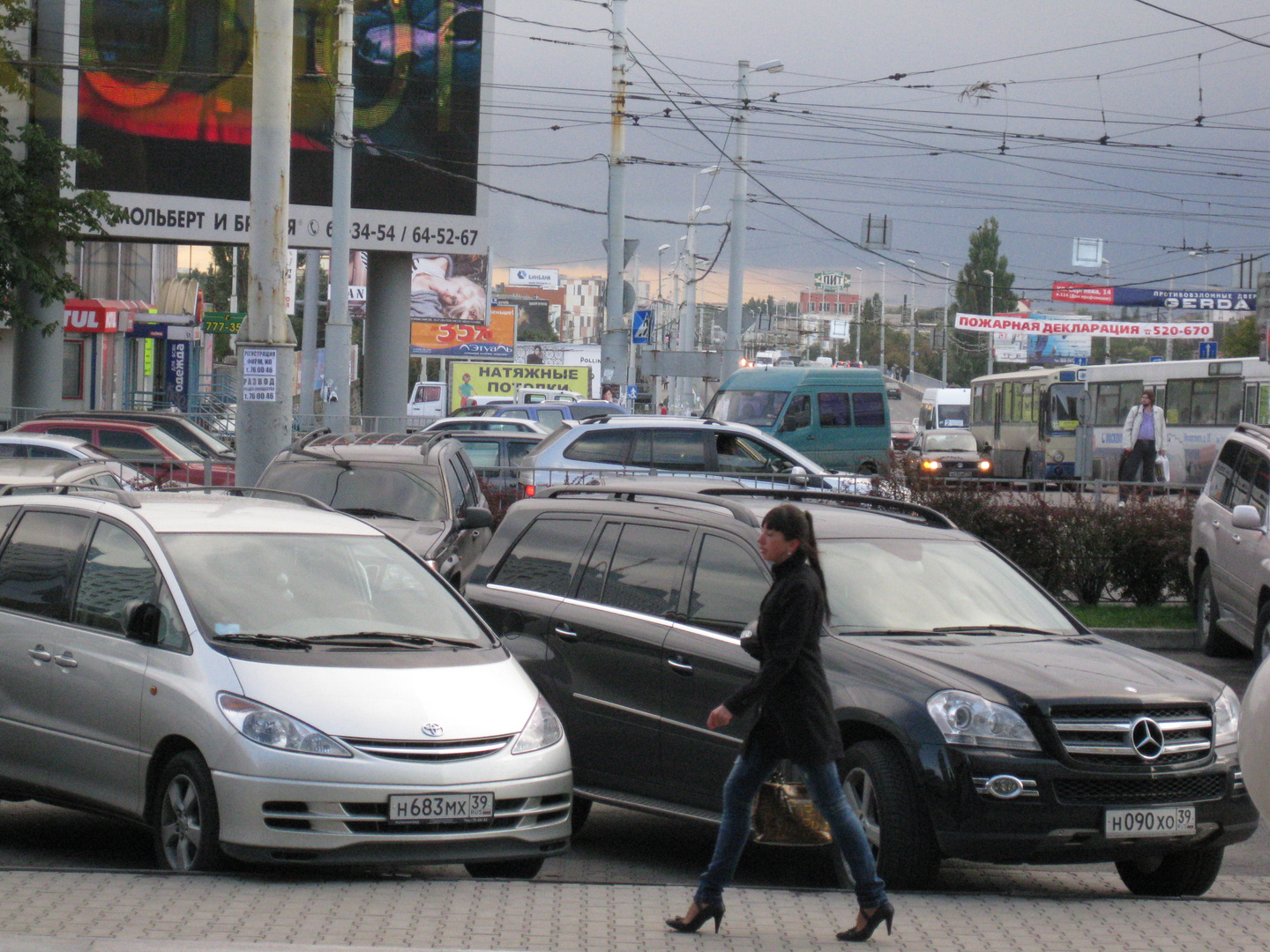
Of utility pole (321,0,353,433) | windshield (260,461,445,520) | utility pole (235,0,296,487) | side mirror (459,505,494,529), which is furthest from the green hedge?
utility pole (321,0,353,433)

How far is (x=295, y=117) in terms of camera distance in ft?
102

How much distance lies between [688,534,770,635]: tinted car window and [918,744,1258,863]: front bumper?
1.19 m

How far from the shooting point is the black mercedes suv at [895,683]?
5891 mm

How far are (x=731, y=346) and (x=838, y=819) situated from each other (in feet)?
91.0

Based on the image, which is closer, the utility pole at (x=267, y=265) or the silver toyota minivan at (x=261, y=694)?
the silver toyota minivan at (x=261, y=694)

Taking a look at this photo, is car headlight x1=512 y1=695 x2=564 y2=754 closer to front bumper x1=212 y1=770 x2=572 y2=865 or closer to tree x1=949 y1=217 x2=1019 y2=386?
front bumper x1=212 y1=770 x2=572 y2=865

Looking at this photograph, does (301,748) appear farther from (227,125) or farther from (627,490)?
(227,125)

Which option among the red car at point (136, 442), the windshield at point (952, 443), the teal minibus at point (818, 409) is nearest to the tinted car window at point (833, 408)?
the teal minibus at point (818, 409)

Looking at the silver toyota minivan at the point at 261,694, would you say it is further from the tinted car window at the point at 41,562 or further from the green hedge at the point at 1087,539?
the green hedge at the point at 1087,539

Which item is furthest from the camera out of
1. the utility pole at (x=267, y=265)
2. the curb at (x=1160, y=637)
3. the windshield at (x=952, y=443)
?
the windshield at (x=952, y=443)

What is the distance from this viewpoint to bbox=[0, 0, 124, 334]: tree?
83.8ft

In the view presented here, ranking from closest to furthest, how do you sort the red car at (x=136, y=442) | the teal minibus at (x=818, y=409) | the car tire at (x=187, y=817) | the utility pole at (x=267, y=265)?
the car tire at (x=187, y=817) → the utility pole at (x=267, y=265) → the red car at (x=136, y=442) → the teal minibus at (x=818, y=409)

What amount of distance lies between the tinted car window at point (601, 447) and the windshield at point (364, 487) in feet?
17.8

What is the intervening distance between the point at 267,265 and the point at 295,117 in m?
18.4
